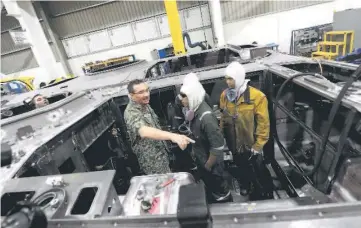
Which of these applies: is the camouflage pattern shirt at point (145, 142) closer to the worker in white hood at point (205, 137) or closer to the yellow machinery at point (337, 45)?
the worker in white hood at point (205, 137)

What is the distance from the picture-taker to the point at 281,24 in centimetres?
938

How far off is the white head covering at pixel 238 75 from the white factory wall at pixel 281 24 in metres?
8.49

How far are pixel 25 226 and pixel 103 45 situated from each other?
11187 millimetres

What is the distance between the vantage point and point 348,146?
1578 millimetres

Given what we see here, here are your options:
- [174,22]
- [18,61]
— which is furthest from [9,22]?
[174,22]

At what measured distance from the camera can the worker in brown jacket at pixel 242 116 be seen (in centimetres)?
227

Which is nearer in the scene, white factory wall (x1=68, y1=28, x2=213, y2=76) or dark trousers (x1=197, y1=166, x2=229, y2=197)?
dark trousers (x1=197, y1=166, x2=229, y2=197)

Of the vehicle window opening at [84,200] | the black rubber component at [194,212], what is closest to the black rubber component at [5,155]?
the vehicle window opening at [84,200]

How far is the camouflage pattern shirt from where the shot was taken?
6.73 feet

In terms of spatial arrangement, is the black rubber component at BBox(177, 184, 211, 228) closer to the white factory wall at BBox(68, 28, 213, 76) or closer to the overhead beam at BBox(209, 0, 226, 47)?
the overhead beam at BBox(209, 0, 226, 47)

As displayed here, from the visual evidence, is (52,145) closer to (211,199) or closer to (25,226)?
(25,226)

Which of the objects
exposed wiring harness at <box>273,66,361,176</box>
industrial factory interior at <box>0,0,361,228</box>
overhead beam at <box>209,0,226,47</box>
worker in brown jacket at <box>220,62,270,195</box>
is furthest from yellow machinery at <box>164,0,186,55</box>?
exposed wiring harness at <box>273,66,361,176</box>

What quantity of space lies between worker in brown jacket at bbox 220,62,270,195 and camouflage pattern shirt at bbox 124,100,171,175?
806 millimetres

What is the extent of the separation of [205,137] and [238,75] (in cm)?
71
